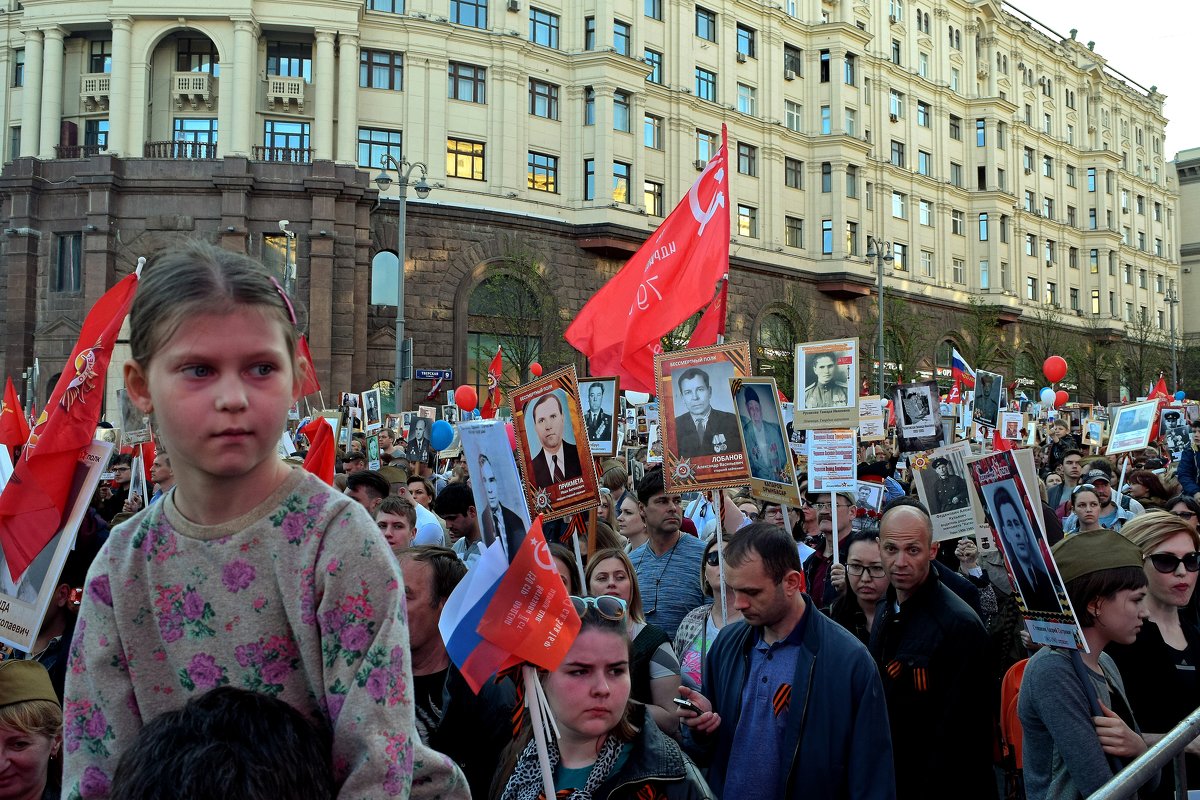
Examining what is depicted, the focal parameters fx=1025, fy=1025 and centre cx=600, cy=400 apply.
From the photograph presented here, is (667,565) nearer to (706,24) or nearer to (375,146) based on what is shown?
(375,146)

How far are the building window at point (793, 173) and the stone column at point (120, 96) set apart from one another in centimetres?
2772

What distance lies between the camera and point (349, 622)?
1.66 metres

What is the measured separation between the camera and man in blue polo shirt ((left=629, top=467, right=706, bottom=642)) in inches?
247

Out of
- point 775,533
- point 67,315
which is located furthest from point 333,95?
point 775,533

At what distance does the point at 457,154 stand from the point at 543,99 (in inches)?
173

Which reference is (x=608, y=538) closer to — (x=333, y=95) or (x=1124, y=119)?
(x=333, y=95)

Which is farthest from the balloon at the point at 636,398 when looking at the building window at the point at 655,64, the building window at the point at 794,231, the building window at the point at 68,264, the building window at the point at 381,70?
the building window at the point at 794,231

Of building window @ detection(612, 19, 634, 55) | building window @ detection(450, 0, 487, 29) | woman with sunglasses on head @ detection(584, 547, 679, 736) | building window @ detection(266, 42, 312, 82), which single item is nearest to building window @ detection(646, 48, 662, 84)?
building window @ detection(612, 19, 634, 55)

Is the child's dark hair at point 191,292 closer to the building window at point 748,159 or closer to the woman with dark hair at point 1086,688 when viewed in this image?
the woman with dark hair at point 1086,688

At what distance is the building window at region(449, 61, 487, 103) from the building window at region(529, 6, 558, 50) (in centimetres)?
269

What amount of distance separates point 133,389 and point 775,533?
2768 mm

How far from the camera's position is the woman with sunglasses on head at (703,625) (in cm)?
473

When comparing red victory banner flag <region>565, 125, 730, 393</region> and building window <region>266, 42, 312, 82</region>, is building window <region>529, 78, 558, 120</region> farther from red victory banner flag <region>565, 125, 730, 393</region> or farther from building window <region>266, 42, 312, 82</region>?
red victory banner flag <region>565, 125, 730, 393</region>

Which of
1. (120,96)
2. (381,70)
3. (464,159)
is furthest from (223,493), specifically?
(381,70)
